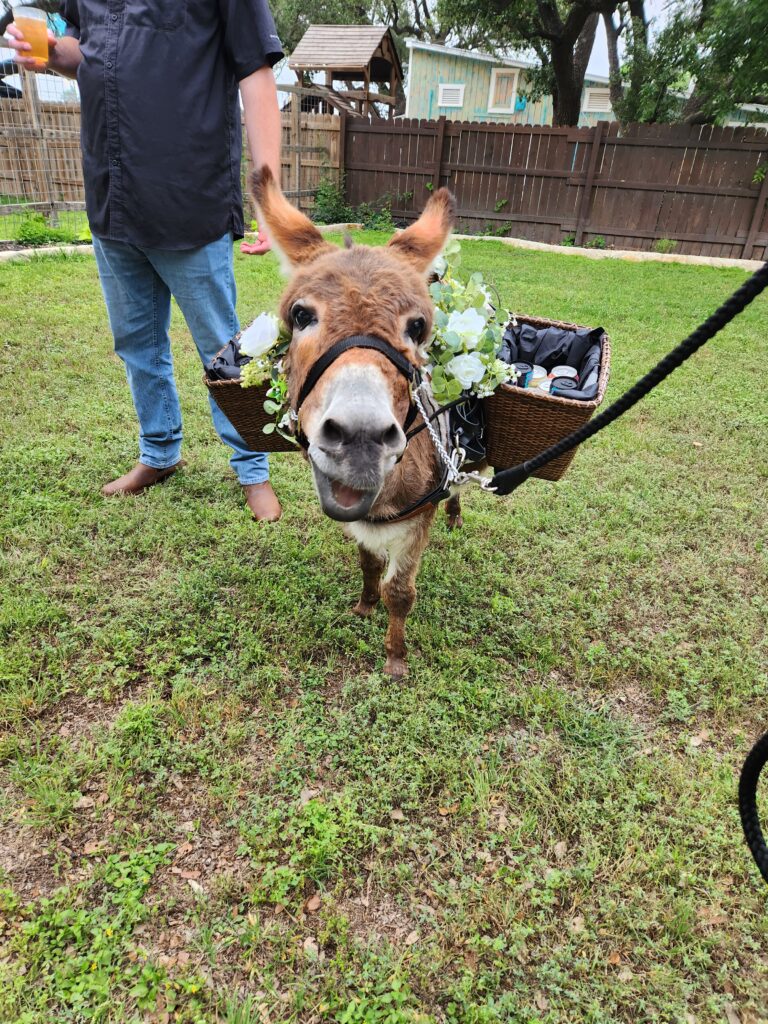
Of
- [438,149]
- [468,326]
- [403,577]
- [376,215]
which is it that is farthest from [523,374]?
[438,149]

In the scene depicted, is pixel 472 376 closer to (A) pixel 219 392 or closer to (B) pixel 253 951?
(A) pixel 219 392

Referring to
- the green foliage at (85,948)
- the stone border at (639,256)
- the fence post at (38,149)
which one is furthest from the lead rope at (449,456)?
the stone border at (639,256)

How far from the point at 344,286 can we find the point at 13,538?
2.54m

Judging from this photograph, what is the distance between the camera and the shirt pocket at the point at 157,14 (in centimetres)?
276

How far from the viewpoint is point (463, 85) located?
23.3 metres

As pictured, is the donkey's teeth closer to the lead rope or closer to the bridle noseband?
the bridle noseband

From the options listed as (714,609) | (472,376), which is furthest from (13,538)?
(714,609)

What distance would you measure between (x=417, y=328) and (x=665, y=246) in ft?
45.7

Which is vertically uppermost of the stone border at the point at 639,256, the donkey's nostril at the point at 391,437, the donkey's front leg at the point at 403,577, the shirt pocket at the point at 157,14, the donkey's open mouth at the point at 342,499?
the shirt pocket at the point at 157,14

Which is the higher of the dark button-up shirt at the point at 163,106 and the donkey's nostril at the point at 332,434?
the dark button-up shirt at the point at 163,106

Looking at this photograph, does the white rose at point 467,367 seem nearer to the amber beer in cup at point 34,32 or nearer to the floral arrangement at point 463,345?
the floral arrangement at point 463,345

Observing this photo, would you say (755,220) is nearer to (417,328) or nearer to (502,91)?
(417,328)

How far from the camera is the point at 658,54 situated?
16.3 metres

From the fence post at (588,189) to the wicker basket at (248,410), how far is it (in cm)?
1359
